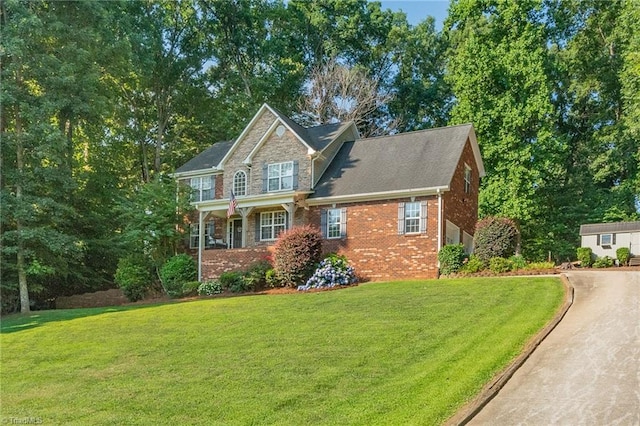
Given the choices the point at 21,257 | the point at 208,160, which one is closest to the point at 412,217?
the point at 208,160

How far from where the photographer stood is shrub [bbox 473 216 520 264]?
21281mm

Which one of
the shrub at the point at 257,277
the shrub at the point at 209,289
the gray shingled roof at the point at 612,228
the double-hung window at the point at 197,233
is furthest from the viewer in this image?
the double-hung window at the point at 197,233

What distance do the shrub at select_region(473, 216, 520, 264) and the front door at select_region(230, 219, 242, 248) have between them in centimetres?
1123

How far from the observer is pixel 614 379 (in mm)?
8984

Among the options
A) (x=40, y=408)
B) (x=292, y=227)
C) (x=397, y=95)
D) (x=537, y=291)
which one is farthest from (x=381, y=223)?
(x=397, y=95)

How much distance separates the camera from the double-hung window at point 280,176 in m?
26.3

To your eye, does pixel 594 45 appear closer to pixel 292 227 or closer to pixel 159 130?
pixel 292 227

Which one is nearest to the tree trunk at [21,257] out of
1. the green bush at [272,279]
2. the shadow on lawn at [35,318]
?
the shadow on lawn at [35,318]

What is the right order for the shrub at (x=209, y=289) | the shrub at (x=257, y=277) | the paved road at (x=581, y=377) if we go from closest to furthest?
the paved road at (x=581, y=377) < the shrub at (x=257, y=277) < the shrub at (x=209, y=289)

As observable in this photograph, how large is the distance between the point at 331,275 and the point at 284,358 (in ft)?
35.7

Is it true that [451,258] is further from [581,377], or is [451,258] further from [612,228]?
[581,377]

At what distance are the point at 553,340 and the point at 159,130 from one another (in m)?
31.2

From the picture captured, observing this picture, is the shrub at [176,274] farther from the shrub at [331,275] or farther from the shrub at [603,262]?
the shrub at [603,262]

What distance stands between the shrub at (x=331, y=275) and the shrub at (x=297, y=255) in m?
0.39
